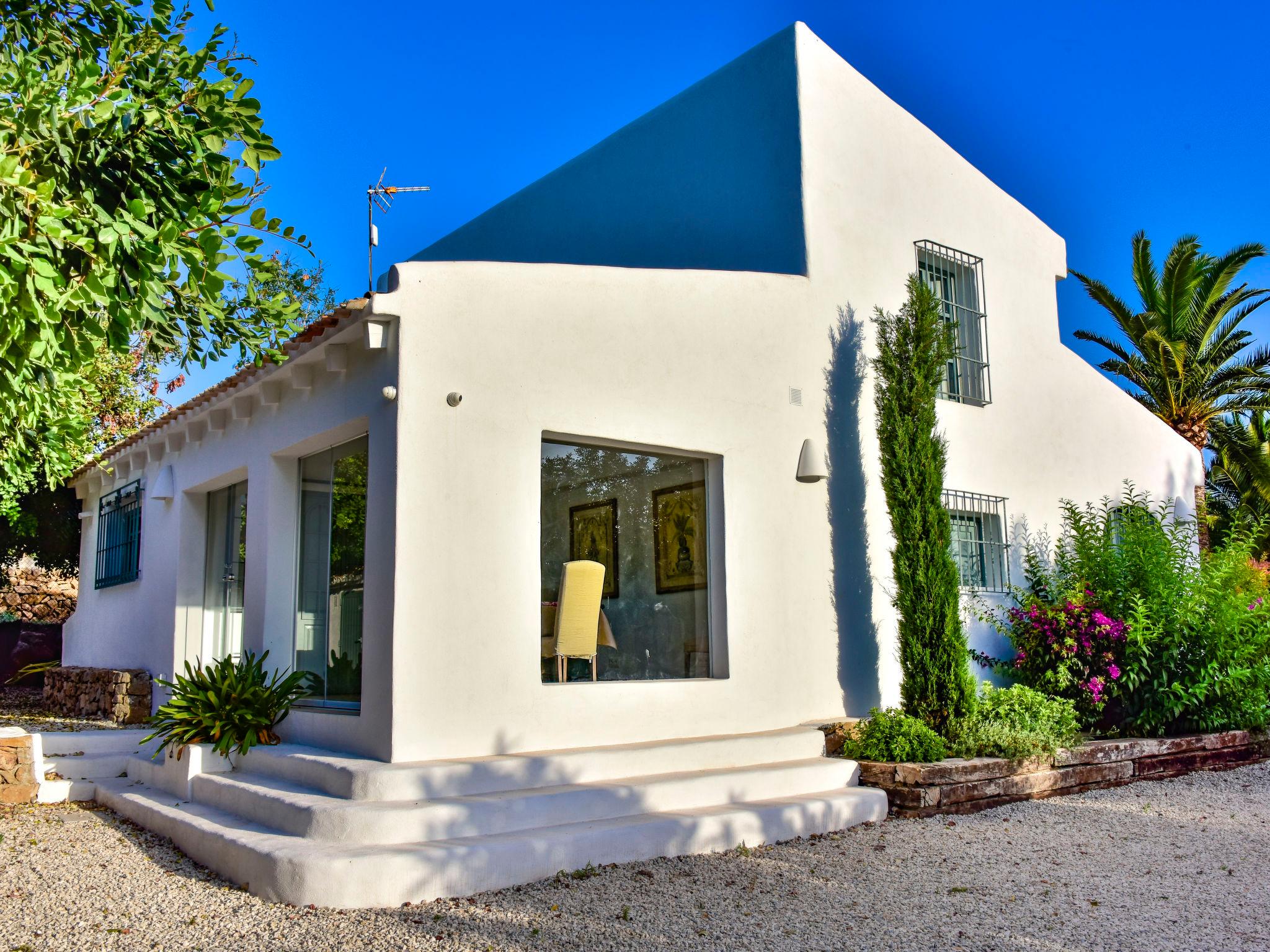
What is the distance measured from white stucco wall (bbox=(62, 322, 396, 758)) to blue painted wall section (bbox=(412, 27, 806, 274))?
368 cm

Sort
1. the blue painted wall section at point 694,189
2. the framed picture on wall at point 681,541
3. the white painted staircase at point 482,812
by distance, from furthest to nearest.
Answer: the blue painted wall section at point 694,189, the framed picture on wall at point 681,541, the white painted staircase at point 482,812

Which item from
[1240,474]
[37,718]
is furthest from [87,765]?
[1240,474]

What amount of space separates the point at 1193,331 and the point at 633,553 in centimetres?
1444

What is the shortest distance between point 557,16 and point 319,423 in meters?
8.02

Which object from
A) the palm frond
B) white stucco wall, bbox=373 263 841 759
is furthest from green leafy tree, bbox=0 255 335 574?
the palm frond

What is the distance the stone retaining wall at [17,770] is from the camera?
8.13m

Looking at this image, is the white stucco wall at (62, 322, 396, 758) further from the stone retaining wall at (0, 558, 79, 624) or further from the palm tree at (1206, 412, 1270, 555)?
the palm tree at (1206, 412, 1270, 555)

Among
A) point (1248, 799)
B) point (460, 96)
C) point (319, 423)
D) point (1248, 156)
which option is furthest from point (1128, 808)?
point (460, 96)

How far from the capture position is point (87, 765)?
8.64m

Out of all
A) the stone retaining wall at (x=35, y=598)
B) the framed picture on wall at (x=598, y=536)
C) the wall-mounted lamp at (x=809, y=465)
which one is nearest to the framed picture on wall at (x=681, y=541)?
the framed picture on wall at (x=598, y=536)

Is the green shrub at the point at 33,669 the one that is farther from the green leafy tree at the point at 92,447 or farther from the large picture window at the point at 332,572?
the large picture window at the point at 332,572

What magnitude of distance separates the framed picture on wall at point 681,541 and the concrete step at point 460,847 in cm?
194

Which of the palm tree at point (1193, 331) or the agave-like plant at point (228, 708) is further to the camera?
the palm tree at point (1193, 331)

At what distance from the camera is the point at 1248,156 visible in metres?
15.8
